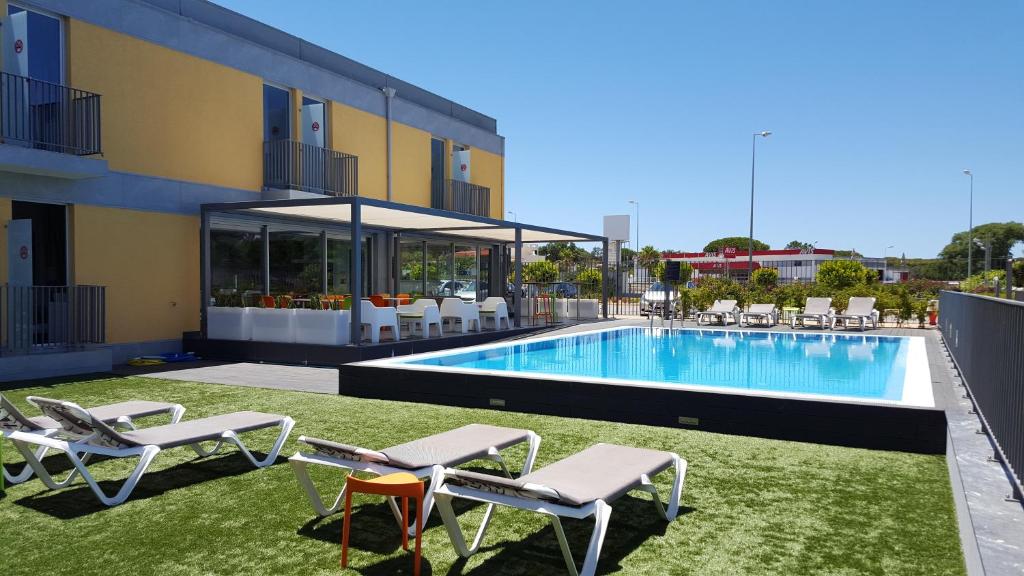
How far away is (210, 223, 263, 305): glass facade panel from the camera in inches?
568

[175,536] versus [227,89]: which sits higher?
[227,89]

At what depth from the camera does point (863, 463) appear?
5605mm

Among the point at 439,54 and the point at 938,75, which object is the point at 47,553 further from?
the point at 938,75

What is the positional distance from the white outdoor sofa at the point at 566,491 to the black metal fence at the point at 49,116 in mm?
10782

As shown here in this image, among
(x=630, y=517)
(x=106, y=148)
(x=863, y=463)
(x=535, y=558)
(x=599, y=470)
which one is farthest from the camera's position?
(x=106, y=148)

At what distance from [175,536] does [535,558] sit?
6.75 feet

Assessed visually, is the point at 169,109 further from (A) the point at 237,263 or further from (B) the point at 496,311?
(B) the point at 496,311

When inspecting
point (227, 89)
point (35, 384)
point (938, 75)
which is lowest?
point (35, 384)

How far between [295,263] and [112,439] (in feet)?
39.1

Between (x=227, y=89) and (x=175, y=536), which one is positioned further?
(x=227, y=89)

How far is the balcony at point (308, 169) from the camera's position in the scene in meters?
16.0

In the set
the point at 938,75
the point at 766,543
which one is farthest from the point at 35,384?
the point at 938,75

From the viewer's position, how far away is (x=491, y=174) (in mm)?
25000

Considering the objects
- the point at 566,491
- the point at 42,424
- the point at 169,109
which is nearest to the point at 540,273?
the point at 169,109
